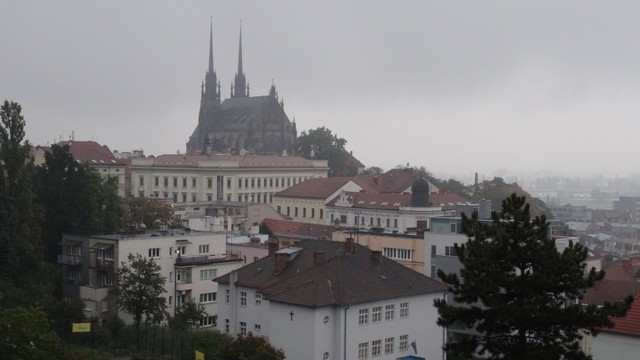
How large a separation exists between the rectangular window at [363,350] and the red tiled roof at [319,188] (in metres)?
64.7

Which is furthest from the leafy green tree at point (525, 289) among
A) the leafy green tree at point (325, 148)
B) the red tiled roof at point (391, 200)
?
the leafy green tree at point (325, 148)

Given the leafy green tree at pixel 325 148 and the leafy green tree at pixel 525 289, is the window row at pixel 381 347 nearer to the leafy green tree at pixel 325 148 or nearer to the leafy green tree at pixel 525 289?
the leafy green tree at pixel 525 289

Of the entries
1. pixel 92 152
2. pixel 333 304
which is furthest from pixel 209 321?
pixel 92 152

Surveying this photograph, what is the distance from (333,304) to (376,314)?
305cm

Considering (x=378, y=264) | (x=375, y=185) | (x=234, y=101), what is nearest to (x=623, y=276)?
(x=378, y=264)

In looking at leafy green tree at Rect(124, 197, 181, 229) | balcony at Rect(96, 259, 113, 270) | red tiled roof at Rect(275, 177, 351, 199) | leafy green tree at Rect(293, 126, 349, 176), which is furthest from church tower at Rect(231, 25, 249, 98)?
balcony at Rect(96, 259, 113, 270)

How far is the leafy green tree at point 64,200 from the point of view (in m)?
57.8

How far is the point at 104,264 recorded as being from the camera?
51219 millimetres

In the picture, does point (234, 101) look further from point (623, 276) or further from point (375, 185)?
point (623, 276)

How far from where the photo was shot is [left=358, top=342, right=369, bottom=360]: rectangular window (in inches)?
1540

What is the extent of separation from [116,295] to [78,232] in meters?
11.4

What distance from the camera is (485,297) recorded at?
80.3 feet

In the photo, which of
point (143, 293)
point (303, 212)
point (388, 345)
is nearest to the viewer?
point (388, 345)

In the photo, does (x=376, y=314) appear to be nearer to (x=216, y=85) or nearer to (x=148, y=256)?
(x=148, y=256)
